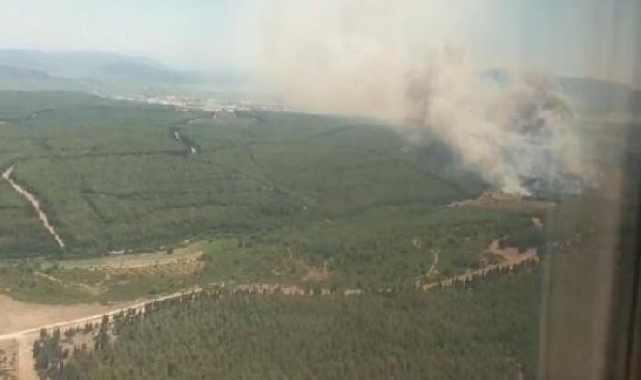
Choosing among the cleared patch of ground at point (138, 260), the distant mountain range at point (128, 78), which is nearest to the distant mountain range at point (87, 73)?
the distant mountain range at point (128, 78)

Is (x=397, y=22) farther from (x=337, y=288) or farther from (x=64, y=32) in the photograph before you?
(x=64, y=32)

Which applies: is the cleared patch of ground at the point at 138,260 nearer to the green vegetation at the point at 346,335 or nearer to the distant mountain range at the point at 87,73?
the green vegetation at the point at 346,335

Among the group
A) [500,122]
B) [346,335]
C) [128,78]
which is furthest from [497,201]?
[128,78]

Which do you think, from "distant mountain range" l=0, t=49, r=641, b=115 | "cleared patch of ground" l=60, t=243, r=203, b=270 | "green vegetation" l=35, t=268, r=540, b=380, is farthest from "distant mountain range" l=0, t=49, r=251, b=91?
"green vegetation" l=35, t=268, r=540, b=380

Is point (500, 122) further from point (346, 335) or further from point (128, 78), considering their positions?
point (128, 78)

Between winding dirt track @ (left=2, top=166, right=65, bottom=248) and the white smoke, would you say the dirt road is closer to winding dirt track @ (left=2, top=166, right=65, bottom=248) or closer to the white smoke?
winding dirt track @ (left=2, top=166, right=65, bottom=248)

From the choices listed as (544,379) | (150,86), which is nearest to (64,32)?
(150,86)
